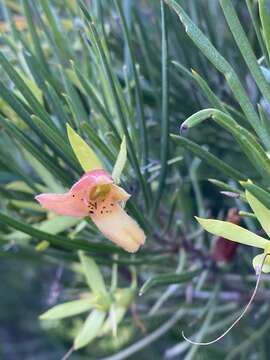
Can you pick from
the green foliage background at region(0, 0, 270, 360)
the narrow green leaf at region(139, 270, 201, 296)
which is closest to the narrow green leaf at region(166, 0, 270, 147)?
the green foliage background at region(0, 0, 270, 360)

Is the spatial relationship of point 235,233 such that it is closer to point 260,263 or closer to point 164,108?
point 260,263

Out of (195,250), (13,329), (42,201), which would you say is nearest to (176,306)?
(195,250)

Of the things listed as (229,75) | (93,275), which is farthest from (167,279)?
(229,75)

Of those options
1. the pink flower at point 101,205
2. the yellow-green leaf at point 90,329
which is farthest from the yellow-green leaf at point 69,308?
the pink flower at point 101,205

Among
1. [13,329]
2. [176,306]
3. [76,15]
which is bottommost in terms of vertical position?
[13,329]

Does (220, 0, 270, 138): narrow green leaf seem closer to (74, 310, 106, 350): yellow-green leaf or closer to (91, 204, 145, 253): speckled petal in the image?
(91, 204, 145, 253): speckled petal

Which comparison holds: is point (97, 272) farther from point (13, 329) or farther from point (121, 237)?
point (13, 329)
